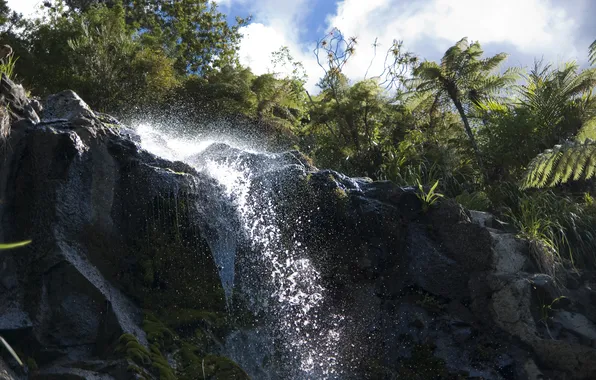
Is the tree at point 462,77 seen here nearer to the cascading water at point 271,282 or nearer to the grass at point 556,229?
the grass at point 556,229

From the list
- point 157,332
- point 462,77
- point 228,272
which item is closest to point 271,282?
point 228,272

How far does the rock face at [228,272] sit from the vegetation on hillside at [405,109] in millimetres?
1764

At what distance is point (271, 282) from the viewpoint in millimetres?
9109

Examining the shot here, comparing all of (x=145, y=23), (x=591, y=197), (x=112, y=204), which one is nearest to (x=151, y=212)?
(x=112, y=204)

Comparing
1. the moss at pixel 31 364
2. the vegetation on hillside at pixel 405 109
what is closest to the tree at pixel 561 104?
the vegetation on hillside at pixel 405 109

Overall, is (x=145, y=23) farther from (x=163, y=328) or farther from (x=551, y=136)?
(x=163, y=328)

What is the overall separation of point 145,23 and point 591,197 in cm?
2078

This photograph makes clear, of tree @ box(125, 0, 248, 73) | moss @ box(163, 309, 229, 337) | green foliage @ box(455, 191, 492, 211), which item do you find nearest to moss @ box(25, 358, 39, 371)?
moss @ box(163, 309, 229, 337)

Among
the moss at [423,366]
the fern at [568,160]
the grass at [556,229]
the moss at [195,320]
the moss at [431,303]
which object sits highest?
the fern at [568,160]

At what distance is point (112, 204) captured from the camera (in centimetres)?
819

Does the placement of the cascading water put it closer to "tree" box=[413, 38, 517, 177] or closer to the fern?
the fern

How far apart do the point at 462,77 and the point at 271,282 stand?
28.8 feet

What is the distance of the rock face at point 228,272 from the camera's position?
7.03m

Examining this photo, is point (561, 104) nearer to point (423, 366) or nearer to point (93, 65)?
point (423, 366)
